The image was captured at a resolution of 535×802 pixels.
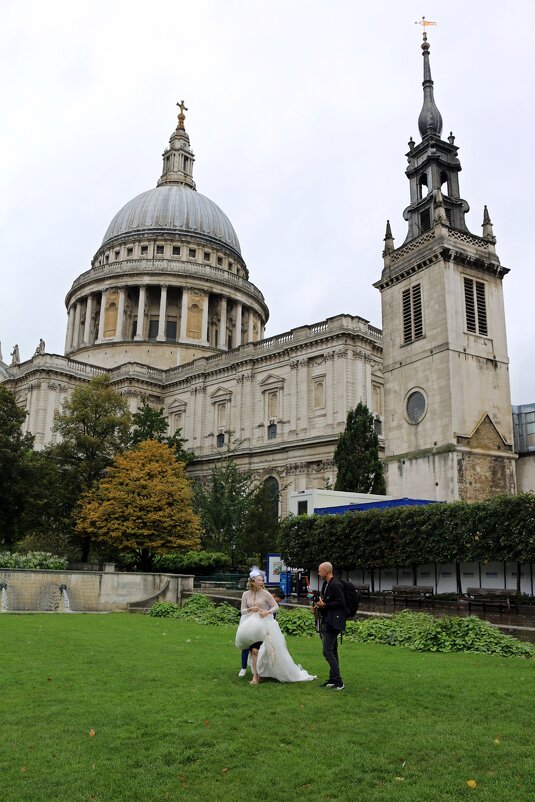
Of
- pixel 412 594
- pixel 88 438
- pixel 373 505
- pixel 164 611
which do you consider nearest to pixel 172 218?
pixel 88 438

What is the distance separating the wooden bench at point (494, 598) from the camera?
20969 millimetres

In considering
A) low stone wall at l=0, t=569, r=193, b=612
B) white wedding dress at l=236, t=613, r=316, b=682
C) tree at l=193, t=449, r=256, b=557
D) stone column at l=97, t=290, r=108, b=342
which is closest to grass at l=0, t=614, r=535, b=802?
white wedding dress at l=236, t=613, r=316, b=682

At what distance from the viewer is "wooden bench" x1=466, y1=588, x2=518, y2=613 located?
21.0 metres

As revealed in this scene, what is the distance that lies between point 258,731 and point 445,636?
803cm

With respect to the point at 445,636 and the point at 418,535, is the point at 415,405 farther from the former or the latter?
the point at 445,636

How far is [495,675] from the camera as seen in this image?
1120cm

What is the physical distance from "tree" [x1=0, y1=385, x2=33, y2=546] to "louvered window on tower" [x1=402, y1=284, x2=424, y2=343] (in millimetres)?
21608

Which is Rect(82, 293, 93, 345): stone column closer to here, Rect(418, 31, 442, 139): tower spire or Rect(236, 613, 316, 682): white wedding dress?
Rect(418, 31, 442, 139): tower spire

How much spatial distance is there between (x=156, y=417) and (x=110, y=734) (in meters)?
43.8

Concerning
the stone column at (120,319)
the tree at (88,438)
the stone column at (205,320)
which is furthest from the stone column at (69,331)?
the tree at (88,438)

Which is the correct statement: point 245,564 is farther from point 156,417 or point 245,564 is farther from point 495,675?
point 495,675

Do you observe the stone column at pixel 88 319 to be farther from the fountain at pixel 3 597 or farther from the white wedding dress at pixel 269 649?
the white wedding dress at pixel 269 649

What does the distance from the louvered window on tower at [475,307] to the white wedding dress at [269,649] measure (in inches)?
1010

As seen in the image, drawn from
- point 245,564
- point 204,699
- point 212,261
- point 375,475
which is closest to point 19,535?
point 245,564
